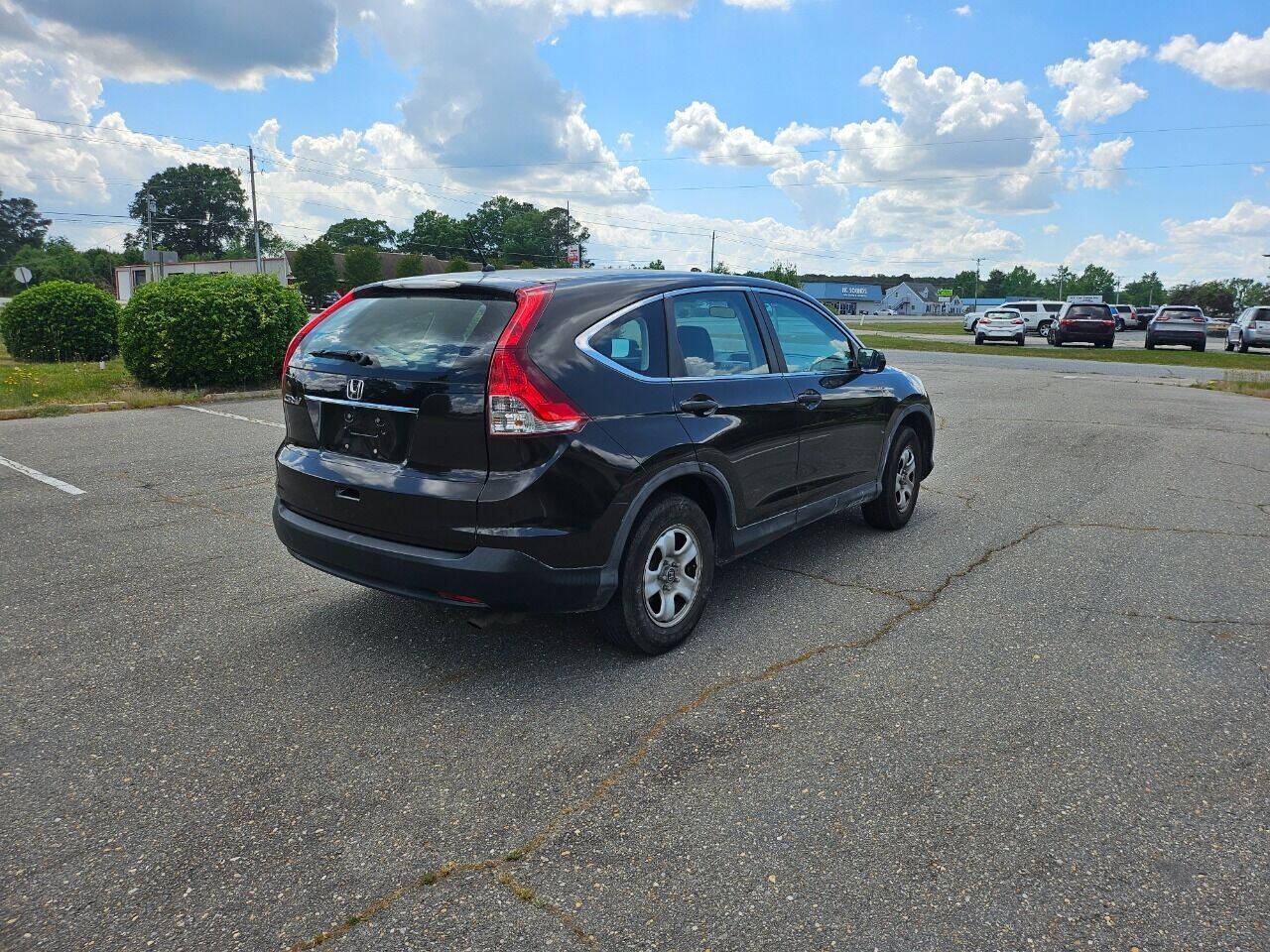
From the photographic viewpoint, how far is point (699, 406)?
4.12 m

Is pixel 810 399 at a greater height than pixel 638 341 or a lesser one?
lesser

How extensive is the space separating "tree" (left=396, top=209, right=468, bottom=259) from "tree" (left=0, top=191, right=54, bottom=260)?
59.5 metres

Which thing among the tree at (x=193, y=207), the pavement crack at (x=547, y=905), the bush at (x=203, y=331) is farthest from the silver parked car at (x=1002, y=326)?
the tree at (x=193, y=207)

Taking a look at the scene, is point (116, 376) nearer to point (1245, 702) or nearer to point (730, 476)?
point (730, 476)

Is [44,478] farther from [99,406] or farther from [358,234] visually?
[358,234]

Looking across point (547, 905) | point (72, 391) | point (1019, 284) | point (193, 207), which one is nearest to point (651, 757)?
point (547, 905)

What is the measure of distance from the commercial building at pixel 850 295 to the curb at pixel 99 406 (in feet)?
484

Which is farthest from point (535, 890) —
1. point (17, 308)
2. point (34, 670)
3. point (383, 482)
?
point (17, 308)

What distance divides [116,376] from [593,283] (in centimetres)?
1227

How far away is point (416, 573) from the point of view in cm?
356

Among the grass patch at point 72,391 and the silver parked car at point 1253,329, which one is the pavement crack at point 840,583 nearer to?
the grass patch at point 72,391

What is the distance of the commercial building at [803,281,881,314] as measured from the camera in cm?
15650

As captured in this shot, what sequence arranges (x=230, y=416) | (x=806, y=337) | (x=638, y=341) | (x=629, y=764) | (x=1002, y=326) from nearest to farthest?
(x=629, y=764)
(x=638, y=341)
(x=806, y=337)
(x=230, y=416)
(x=1002, y=326)

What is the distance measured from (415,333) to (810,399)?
7.36 feet
